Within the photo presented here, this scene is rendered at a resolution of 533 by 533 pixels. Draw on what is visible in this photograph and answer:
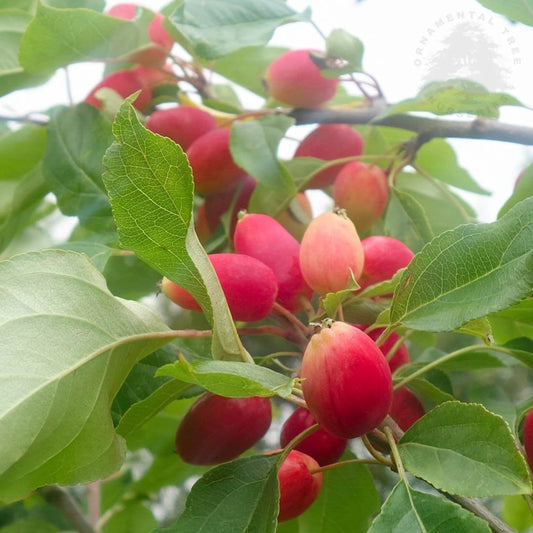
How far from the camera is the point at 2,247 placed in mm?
783

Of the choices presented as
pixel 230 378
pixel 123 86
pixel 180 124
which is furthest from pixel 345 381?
pixel 123 86

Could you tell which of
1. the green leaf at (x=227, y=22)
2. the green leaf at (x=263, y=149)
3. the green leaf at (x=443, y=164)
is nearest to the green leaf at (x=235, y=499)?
the green leaf at (x=263, y=149)

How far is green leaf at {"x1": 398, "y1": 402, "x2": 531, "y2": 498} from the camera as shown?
1.24 ft

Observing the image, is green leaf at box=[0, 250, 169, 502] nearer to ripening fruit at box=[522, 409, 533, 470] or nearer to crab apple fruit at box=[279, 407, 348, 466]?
crab apple fruit at box=[279, 407, 348, 466]

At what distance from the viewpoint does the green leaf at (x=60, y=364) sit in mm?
411

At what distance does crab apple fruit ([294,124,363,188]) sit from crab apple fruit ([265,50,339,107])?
33 mm

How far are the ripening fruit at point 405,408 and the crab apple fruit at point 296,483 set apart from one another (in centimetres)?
8

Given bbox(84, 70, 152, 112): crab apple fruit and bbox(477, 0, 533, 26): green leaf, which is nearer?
bbox(477, 0, 533, 26): green leaf

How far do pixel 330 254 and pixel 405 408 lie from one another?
0.50 ft

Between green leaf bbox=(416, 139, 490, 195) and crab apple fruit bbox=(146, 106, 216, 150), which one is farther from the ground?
crab apple fruit bbox=(146, 106, 216, 150)

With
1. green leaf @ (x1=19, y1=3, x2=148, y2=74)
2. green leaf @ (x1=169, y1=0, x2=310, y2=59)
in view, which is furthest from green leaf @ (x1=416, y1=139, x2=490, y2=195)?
green leaf @ (x1=19, y1=3, x2=148, y2=74)

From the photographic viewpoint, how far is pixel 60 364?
0.43 meters

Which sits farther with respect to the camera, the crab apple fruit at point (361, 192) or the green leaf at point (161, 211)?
the crab apple fruit at point (361, 192)

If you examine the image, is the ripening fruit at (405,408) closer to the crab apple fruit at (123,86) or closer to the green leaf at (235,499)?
the green leaf at (235,499)
